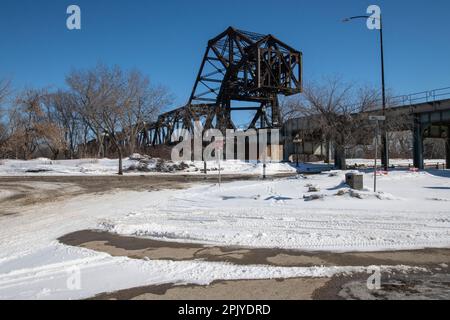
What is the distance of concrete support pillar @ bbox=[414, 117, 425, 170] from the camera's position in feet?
105

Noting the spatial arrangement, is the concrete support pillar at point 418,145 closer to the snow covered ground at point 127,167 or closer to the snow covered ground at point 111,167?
the snow covered ground at point 127,167

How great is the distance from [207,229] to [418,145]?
31003mm

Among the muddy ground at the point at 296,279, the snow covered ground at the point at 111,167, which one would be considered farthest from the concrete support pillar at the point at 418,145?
the muddy ground at the point at 296,279

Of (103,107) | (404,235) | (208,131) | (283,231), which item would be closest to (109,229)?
(283,231)

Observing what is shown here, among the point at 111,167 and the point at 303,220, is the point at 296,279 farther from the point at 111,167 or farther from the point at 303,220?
the point at 111,167

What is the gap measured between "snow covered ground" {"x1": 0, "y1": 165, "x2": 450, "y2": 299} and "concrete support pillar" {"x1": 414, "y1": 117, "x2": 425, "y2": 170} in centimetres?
1989

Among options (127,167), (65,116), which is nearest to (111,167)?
(127,167)

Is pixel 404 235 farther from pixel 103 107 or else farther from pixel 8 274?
pixel 103 107

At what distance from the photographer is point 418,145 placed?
32781 millimetres

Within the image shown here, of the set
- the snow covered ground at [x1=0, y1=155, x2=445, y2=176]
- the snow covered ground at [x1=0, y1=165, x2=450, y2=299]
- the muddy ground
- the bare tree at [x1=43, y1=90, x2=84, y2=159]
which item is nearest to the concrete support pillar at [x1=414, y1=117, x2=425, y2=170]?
the snow covered ground at [x1=0, y1=155, x2=445, y2=176]

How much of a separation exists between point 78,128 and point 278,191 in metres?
52.0

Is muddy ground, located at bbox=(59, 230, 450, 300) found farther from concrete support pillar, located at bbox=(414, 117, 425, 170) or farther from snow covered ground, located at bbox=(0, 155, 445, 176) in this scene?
concrete support pillar, located at bbox=(414, 117, 425, 170)

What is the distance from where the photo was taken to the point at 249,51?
42812 millimetres
